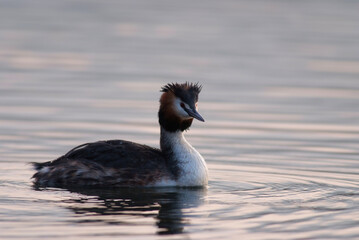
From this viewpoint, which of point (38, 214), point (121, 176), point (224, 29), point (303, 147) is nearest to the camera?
point (38, 214)

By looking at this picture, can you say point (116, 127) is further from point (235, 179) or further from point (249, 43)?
point (249, 43)

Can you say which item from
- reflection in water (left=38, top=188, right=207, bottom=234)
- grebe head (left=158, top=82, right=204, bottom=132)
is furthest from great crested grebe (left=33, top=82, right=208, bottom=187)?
reflection in water (left=38, top=188, right=207, bottom=234)

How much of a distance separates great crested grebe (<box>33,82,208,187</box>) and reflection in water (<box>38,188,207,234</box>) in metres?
0.17

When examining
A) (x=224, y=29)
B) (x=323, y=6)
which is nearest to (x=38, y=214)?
(x=224, y=29)

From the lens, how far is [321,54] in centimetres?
2655

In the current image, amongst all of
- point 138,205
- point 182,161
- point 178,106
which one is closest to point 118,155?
point 182,161

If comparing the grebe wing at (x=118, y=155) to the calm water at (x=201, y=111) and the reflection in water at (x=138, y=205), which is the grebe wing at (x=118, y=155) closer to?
the reflection in water at (x=138, y=205)

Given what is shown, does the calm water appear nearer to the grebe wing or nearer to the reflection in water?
the reflection in water

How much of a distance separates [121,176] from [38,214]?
2.25 meters

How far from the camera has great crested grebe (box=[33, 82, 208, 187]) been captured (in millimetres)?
14070

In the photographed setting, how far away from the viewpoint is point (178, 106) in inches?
569

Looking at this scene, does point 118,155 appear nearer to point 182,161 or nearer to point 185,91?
point 182,161

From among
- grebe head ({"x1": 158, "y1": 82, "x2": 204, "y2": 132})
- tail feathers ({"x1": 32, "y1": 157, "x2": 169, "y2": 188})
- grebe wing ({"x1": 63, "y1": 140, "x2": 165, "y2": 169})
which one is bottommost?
tail feathers ({"x1": 32, "y1": 157, "x2": 169, "y2": 188})

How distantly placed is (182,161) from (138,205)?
159 cm
